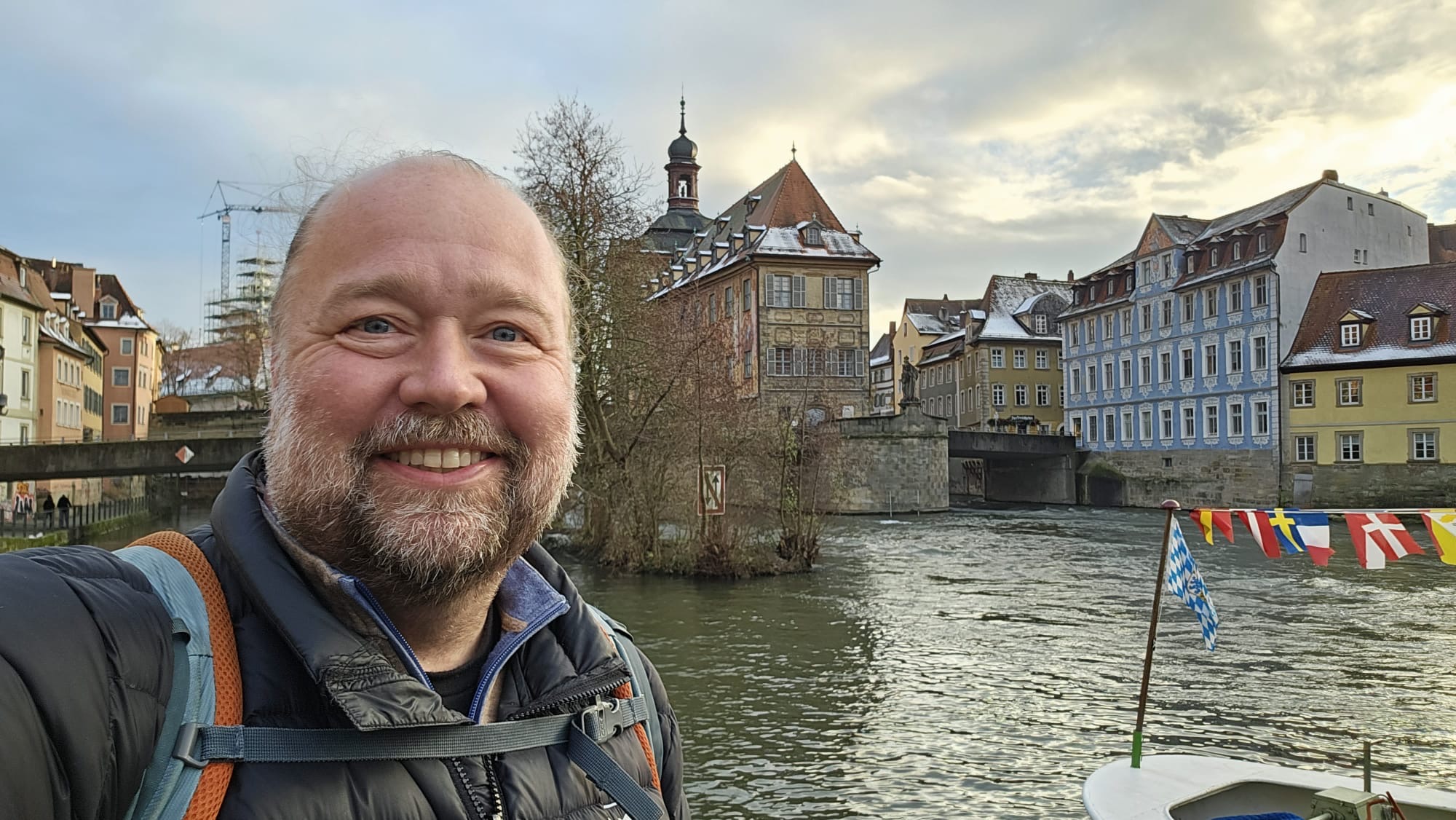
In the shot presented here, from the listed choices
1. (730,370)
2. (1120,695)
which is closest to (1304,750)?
(1120,695)

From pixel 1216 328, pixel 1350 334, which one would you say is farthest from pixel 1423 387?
pixel 1216 328

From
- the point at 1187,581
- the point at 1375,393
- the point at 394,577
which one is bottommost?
the point at 1187,581

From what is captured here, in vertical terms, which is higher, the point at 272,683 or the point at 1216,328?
the point at 1216,328

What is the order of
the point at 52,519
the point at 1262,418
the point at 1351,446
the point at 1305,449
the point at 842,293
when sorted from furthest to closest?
the point at 842,293, the point at 1262,418, the point at 1305,449, the point at 1351,446, the point at 52,519

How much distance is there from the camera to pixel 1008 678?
1195 centimetres

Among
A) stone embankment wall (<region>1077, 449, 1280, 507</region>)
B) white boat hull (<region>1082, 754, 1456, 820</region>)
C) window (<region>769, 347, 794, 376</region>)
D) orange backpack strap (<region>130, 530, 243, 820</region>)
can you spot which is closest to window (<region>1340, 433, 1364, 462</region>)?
stone embankment wall (<region>1077, 449, 1280, 507</region>)

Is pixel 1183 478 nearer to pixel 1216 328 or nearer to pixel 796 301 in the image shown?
pixel 1216 328

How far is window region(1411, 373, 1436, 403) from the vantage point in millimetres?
36562

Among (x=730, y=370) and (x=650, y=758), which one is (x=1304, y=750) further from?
(x=730, y=370)

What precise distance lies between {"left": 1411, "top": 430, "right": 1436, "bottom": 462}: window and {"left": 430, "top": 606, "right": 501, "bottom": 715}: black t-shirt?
139ft

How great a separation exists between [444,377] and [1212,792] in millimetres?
6332

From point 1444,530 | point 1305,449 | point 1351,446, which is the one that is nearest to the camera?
point 1444,530

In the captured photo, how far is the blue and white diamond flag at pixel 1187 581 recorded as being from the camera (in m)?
7.28

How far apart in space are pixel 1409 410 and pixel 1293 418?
12.4 feet
